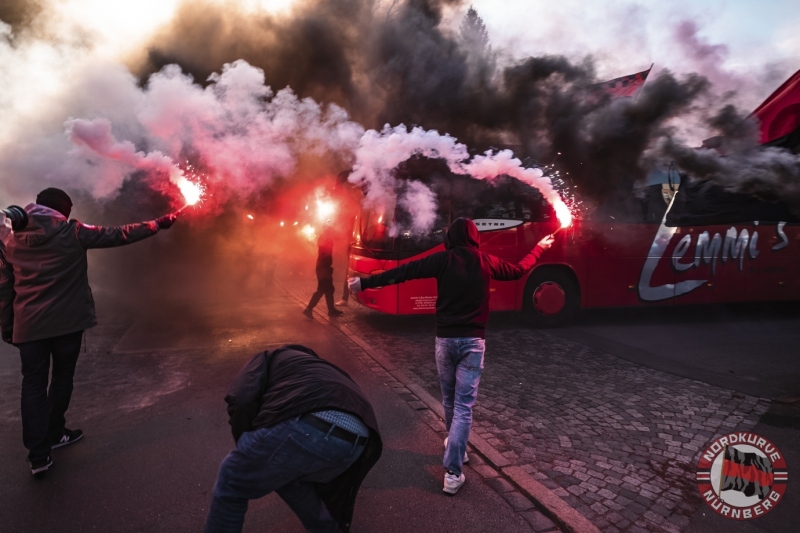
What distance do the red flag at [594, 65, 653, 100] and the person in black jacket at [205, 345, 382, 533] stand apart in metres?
5.94

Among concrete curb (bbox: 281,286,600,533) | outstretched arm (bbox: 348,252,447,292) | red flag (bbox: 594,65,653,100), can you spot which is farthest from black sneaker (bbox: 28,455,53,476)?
red flag (bbox: 594,65,653,100)

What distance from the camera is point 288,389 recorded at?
199 cm

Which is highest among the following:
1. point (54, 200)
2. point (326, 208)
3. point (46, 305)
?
point (326, 208)

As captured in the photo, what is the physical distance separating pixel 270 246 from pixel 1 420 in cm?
1095

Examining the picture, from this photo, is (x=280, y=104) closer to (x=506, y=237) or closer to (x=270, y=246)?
(x=506, y=237)

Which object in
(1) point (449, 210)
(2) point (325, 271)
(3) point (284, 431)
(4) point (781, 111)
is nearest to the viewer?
(3) point (284, 431)

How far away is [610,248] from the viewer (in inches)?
344

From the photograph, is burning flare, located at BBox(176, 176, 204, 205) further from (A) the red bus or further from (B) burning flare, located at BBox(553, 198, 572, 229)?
(B) burning flare, located at BBox(553, 198, 572, 229)

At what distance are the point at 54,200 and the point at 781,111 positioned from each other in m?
7.90

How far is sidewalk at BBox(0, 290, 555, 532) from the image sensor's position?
2812 millimetres

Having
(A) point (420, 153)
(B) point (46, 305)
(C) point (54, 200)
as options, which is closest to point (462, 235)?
(B) point (46, 305)

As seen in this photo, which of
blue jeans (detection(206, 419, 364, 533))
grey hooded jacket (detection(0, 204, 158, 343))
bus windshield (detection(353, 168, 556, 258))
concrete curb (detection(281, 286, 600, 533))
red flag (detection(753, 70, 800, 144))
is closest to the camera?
blue jeans (detection(206, 419, 364, 533))

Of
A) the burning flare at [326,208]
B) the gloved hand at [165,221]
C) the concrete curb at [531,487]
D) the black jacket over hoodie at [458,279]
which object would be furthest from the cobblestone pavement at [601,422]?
the burning flare at [326,208]

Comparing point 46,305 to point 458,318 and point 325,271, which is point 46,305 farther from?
point 325,271
